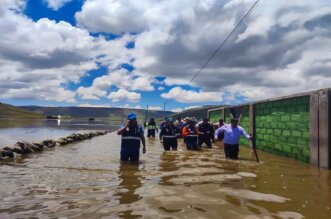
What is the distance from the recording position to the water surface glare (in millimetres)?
5559

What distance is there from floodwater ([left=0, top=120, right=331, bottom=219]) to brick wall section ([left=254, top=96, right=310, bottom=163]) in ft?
9.52

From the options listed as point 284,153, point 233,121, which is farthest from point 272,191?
point 284,153

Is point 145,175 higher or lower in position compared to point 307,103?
lower

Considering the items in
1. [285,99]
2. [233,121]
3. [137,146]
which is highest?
[285,99]

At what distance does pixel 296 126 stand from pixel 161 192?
900 centimetres

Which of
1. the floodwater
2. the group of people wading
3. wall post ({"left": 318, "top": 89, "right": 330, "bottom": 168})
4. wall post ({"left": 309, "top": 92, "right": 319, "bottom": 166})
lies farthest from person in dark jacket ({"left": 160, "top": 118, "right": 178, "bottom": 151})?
wall post ({"left": 318, "top": 89, "right": 330, "bottom": 168})

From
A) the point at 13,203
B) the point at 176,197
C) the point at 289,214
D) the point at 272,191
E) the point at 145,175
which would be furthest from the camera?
the point at 145,175

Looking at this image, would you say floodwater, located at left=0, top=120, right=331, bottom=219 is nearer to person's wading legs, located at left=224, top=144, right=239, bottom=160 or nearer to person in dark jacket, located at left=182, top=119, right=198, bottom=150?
person's wading legs, located at left=224, top=144, right=239, bottom=160

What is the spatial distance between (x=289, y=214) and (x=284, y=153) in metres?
10.2

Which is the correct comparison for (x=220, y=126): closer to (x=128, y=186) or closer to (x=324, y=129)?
(x=324, y=129)

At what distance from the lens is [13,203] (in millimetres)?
5973

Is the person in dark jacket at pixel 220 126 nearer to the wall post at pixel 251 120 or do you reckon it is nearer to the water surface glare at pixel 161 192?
→ the wall post at pixel 251 120

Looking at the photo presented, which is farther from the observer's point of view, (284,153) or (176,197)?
(284,153)

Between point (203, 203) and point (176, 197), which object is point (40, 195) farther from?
point (203, 203)
